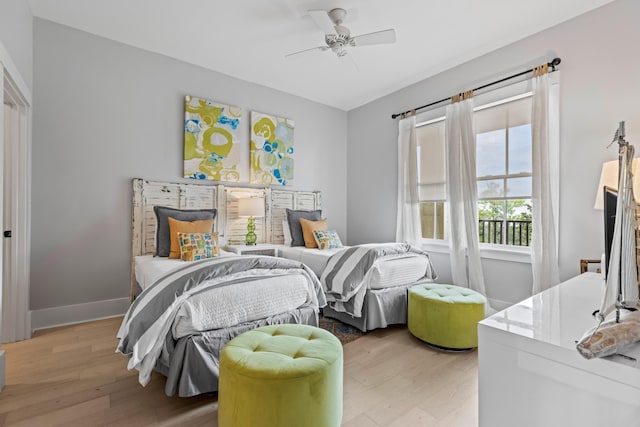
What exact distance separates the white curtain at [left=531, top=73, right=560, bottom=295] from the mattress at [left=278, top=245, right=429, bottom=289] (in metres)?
0.99

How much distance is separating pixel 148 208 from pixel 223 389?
8.56ft

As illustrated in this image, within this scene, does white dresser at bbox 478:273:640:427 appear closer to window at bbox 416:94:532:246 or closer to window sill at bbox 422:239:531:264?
window sill at bbox 422:239:531:264

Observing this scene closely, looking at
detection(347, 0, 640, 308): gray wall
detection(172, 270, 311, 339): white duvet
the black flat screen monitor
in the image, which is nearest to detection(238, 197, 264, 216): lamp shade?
detection(172, 270, 311, 339): white duvet

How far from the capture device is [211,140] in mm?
3750

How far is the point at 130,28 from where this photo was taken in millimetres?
2977

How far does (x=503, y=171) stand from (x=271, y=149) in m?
2.86

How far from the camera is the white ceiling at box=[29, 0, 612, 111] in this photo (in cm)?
263

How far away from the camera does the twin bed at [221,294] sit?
1.67 m

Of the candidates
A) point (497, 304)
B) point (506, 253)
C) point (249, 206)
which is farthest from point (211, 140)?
point (497, 304)

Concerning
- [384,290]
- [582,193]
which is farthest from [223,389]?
[582,193]

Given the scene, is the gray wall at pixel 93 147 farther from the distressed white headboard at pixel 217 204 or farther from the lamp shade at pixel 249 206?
the lamp shade at pixel 249 206

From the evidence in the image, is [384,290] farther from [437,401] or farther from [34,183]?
[34,183]

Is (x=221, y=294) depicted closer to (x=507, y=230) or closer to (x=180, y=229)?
(x=180, y=229)

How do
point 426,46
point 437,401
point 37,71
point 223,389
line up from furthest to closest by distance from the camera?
1. point 426,46
2. point 37,71
3. point 437,401
4. point 223,389
